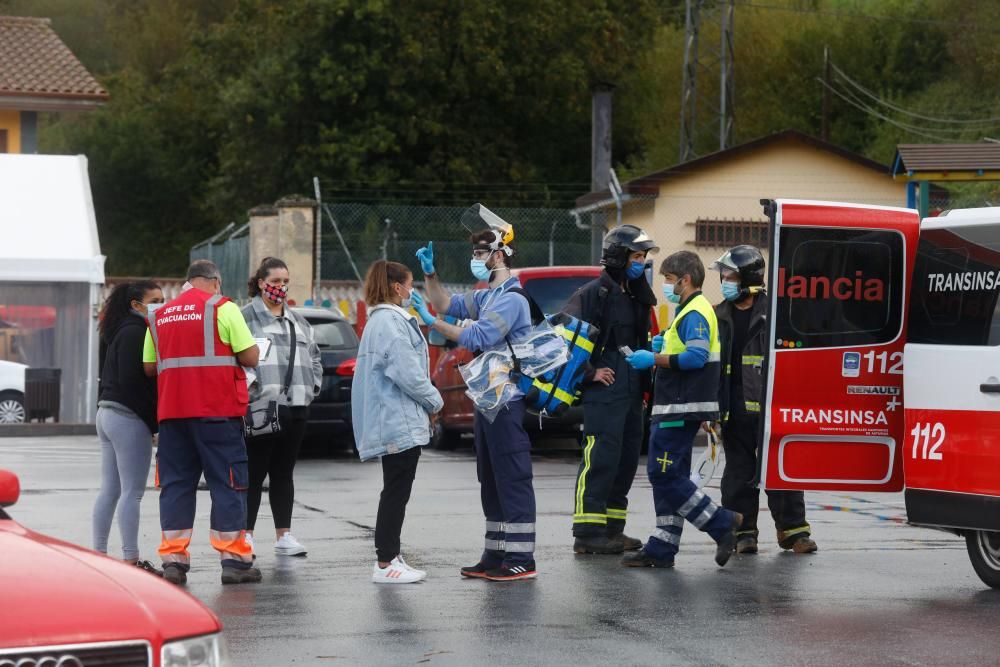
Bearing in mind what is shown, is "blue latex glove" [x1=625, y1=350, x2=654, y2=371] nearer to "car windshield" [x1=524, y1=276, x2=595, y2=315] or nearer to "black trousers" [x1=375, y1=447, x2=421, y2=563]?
"black trousers" [x1=375, y1=447, x2=421, y2=563]

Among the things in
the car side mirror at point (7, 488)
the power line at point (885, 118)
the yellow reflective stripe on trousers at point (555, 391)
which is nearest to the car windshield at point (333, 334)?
the yellow reflective stripe on trousers at point (555, 391)

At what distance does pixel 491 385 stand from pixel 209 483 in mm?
1624

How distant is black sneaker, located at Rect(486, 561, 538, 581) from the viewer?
30.5 feet

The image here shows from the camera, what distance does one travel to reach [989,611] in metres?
8.45

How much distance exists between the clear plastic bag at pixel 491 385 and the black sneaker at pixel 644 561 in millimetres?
1274

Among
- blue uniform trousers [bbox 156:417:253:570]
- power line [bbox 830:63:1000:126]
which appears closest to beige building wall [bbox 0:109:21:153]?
power line [bbox 830:63:1000:126]

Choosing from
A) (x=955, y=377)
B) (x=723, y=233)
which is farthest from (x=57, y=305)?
(x=955, y=377)

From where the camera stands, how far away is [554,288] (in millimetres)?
17266

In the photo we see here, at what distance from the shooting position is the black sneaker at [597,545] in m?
10.4

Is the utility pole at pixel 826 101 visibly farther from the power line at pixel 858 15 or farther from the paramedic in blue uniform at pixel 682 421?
the paramedic in blue uniform at pixel 682 421

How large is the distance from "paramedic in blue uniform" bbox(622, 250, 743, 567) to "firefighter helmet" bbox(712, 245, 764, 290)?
521 millimetres

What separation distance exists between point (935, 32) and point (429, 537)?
46.3m

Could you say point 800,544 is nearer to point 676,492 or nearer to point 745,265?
point 676,492

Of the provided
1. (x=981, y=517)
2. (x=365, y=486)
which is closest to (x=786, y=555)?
(x=981, y=517)
